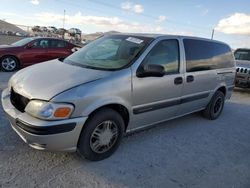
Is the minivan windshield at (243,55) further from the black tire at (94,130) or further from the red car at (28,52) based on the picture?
the black tire at (94,130)

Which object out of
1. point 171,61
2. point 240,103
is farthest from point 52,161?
point 240,103

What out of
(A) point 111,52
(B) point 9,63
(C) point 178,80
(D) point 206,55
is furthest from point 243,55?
(B) point 9,63

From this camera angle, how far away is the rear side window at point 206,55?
4.66m

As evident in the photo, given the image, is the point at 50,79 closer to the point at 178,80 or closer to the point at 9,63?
the point at 178,80

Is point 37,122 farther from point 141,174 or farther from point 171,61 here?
point 171,61

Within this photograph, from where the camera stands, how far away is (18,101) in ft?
11.1

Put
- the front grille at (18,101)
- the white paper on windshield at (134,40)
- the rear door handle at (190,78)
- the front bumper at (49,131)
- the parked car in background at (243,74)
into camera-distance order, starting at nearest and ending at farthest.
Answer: the front bumper at (49,131) → the front grille at (18,101) → the white paper on windshield at (134,40) → the rear door handle at (190,78) → the parked car in background at (243,74)

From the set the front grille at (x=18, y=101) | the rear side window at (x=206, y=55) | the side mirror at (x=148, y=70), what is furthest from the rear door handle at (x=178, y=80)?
the front grille at (x=18, y=101)

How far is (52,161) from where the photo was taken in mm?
3369

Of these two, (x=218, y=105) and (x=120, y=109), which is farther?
(x=218, y=105)

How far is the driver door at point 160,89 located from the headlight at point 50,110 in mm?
1030

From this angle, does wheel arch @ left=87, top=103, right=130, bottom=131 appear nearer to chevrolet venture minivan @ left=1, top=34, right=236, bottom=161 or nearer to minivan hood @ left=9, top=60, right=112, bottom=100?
chevrolet venture minivan @ left=1, top=34, right=236, bottom=161

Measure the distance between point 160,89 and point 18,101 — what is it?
78.0 inches

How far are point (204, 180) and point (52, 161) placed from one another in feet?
6.17
